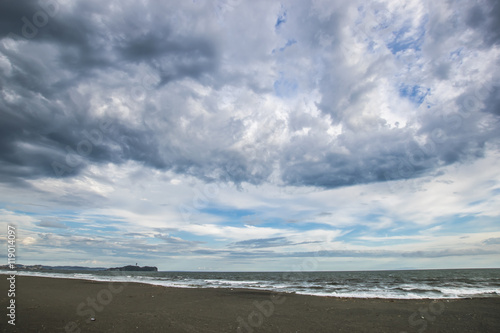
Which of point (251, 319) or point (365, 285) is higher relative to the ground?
point (251, 319)

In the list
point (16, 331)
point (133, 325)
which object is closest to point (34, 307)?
point (16, 331)

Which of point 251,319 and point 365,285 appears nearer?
point 251,319

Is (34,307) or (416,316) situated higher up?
(34,307)

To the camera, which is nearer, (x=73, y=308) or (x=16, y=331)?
(x=16, y=331)

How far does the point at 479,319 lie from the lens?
15.4 metres

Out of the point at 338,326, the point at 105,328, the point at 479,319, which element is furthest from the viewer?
the point at 479,319

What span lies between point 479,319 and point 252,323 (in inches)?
525

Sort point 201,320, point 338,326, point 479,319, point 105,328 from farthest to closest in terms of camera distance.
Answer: point 479,319, point 201,320, point 338,326, point 105,328

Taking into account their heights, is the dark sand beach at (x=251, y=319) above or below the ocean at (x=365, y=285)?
above

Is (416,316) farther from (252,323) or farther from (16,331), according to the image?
(16,331)

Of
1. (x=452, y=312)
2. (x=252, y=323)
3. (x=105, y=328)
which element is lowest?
(x=452, y=312)

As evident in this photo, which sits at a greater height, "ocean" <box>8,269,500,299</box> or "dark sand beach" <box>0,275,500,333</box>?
"dark sand beach" <box>0,275,500,333</box>

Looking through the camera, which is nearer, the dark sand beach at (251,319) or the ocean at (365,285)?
the dark sand beach at (251,319)

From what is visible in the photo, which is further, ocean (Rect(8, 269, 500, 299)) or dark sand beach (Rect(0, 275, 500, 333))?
ocean (Rect(8, 269, 500, 299))
